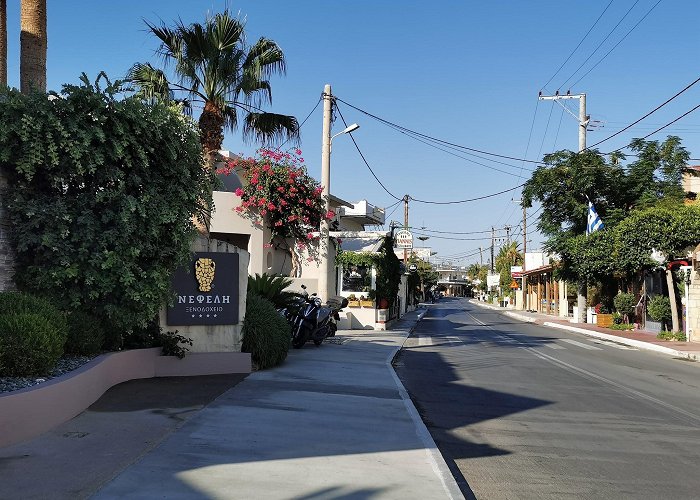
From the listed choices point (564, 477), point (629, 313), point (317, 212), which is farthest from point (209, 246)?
point (629, 313)

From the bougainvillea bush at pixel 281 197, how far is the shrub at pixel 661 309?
15.0 metres

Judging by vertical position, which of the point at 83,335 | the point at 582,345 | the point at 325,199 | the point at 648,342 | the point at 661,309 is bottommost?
the point at 582,345

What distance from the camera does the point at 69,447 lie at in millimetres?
5742

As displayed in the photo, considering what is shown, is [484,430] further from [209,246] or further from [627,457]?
[209,246]

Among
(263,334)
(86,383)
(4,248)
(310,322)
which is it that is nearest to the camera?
(86,383)

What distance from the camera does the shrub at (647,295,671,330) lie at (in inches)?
1025

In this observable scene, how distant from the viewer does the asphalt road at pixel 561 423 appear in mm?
5945

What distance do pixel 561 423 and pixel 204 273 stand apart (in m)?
5.99

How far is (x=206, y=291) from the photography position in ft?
34.9

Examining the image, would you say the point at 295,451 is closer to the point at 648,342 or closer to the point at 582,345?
the point at 582,345

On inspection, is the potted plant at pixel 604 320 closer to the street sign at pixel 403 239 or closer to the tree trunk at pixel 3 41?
the street sign at pixel 403 239

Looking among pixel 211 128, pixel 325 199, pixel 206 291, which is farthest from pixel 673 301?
pixel 206 291

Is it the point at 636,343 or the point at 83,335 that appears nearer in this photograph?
the point at 83,335

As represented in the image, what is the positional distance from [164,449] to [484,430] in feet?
13.3
